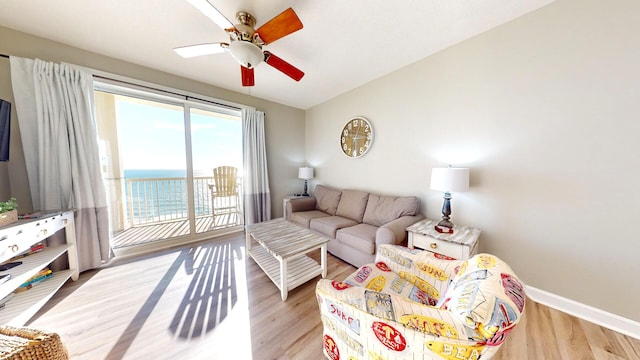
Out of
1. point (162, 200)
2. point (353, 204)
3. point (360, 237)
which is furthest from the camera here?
point (162, 200)

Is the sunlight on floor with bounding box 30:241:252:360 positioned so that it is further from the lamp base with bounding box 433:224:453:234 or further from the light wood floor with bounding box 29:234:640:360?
the lamp base with bounding box 433:224:453:234

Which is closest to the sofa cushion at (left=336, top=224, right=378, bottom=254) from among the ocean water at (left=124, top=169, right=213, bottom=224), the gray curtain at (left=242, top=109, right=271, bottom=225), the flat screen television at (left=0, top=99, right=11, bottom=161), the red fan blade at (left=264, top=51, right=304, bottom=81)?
the gray curtain at (left=242, top=109, right=271, bottom=225)

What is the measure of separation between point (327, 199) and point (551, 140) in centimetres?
242

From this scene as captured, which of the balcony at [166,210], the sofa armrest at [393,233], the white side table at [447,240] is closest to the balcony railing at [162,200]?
the balcony at [166,210]

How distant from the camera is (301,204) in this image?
9.88ft

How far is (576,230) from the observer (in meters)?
1.40

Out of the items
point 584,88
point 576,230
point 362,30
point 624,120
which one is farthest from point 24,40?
point 576,230

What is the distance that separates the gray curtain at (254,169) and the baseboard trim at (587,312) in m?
3.33

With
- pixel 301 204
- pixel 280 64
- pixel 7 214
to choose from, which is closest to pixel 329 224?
pixel 301 204

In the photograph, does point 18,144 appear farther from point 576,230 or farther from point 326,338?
point 576,230

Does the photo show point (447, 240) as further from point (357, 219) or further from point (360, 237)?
point (357, 219)

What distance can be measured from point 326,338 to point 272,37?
214 cm

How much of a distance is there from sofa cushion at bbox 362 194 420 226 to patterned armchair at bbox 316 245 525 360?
98cm

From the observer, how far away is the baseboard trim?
49.0 inches
